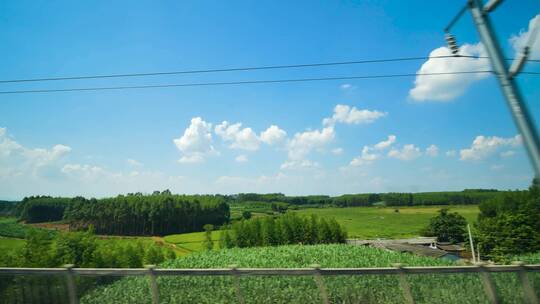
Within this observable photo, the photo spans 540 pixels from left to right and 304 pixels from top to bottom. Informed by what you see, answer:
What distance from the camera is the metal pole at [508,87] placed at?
4156mm

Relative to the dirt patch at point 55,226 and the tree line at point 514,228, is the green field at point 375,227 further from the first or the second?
the dirt patch at point 55,226

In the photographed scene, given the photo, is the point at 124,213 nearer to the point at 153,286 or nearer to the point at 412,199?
the point at 153,286

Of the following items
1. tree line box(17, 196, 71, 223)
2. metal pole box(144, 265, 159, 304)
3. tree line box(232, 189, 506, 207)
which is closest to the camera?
metal pole box(144, 265, 159, 304)

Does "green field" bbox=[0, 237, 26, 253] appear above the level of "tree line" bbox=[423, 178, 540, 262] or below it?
above

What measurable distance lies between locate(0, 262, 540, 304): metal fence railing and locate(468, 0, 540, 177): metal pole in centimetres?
290

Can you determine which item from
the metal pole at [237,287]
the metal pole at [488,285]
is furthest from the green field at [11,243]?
the metal pole at [488,285]

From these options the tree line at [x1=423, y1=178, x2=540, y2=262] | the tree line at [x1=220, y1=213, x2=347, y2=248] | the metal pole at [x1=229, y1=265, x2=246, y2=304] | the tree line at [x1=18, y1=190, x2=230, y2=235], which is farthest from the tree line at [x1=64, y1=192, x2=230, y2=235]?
the metal pole at [x1=229, y1=265, x2=246, y2=304]

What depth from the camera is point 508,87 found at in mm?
4328

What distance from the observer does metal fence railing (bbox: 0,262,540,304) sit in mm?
5984

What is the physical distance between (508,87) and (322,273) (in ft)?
14.9

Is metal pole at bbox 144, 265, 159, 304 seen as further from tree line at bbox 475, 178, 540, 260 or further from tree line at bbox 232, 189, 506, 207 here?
tree line at bbox 232, 189, 506, 207

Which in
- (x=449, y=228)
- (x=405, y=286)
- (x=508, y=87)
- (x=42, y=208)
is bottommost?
(x=449, y=228)

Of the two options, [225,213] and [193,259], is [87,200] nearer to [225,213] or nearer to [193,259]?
[225,213]

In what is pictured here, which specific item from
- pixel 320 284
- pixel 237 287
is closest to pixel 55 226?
pixel 237 287
